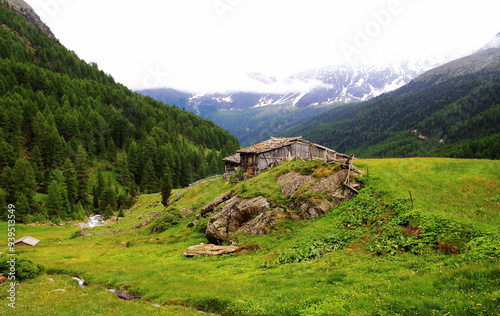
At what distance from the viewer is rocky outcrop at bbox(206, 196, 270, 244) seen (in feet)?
86.4

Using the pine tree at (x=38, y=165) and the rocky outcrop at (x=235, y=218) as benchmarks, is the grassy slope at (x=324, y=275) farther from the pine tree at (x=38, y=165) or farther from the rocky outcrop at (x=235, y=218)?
the pine tree at (x=38, y=165)

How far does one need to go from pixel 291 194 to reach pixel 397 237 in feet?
39.7

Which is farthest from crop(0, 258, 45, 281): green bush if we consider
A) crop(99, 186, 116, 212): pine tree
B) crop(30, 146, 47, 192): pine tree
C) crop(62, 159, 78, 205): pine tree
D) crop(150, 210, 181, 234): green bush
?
crop(30, 146, 47, 192): pine tree

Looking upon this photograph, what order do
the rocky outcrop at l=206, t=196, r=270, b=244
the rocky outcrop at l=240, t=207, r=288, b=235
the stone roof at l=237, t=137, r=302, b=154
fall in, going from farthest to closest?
1. the stone roof at l=237, t=137, r=302, b=154
2. the rocky outcrop at l=206, t=196, r=270, b=244
3. the rocky outcrop at l=240, t=207, r=288, b=235

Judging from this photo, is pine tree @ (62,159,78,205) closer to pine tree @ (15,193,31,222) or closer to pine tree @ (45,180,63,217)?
pine tree @ (45,180,63,217)

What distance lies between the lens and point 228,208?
28.9 meters

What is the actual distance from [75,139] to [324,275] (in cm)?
11611

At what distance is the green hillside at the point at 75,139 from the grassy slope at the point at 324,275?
5523 cm

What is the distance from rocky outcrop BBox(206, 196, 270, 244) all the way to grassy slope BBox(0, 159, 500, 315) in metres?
3.17

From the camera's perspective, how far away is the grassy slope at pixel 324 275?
10711mm

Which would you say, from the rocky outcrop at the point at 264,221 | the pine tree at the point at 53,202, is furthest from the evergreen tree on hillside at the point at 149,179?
the rocky outcrop at the point at 264,221

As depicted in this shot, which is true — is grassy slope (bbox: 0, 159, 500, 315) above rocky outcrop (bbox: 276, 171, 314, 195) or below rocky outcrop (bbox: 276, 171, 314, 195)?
below

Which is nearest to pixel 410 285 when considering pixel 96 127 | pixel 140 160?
pixel 140 160

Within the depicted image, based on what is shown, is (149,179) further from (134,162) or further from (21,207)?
(21,207)
